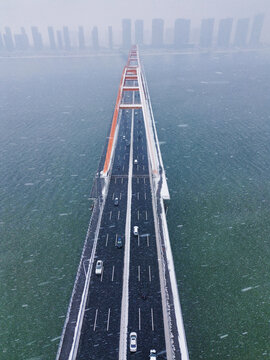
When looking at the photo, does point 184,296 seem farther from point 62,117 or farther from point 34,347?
point 62,117

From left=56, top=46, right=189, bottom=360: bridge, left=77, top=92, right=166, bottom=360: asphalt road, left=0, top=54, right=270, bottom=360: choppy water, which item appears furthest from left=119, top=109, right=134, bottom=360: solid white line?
left=0, top=54, right=270, bottom=360: choppy water

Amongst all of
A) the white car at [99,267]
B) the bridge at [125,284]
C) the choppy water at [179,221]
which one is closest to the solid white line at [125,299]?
the bridge at [125,284]

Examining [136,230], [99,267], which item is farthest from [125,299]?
[136,230]

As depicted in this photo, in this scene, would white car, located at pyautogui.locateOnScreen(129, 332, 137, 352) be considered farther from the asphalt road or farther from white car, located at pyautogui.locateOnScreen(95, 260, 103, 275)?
white car, located at pyautogui.locateOnScreen(95, 260, 103, 275)

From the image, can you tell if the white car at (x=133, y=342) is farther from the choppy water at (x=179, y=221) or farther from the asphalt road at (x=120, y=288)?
the choppy water at (x=179, y=221)

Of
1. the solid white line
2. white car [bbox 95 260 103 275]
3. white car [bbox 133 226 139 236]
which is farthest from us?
white car [bbox 133 226 139 236]

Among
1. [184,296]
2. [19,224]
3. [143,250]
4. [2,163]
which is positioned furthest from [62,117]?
[184,296]
